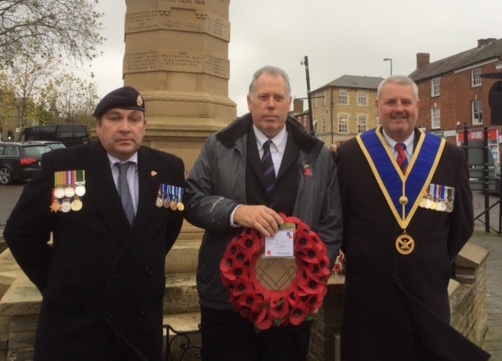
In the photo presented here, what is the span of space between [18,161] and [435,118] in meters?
31.4

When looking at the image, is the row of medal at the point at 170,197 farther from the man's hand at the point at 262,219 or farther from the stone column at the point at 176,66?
the stone column at the point at 176,66

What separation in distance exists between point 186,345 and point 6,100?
110ft

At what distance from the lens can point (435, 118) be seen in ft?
133

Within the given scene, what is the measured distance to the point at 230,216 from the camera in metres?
2.68

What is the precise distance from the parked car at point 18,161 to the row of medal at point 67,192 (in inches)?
746

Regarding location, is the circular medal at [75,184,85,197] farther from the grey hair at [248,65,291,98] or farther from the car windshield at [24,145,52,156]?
the car windshield at [24,145,52,156]

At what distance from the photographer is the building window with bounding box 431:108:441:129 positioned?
131 ft

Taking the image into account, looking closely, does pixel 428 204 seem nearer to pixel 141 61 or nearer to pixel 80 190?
pixel 80 190

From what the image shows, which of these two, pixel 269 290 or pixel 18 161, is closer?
pixel 269 290

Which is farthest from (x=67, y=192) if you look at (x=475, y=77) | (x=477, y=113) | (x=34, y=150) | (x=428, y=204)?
(x=475, y=77)

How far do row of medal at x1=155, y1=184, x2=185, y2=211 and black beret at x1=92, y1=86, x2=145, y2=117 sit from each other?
Answer: 0.45m

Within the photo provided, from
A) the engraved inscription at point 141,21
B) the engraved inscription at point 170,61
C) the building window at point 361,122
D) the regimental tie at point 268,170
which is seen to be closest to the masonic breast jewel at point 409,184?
the regimental tie at point 268,170

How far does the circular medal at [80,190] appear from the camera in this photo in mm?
2516

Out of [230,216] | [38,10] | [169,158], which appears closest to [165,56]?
[169,158]
